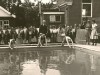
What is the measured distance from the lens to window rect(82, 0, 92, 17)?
38844mm

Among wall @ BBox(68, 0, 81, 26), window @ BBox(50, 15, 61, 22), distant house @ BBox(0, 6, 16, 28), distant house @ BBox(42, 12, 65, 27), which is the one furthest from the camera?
distant house @ BBox(0, 6, 16, 28)

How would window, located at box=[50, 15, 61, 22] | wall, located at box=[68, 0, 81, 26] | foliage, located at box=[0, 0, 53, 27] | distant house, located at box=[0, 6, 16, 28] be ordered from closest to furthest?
1. wall, located at box=[68, 0, 81, 26]
2. window, located at box=[50, 15, 61, 22]
3. distant house, located at box=[0, 6, 16, 28]
4. foliage, located at box=[0, 0, 53, 27]

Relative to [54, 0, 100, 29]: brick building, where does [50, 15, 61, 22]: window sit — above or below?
below

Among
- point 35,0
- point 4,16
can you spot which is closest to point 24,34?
point 4,16

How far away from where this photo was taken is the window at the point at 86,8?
3884 cm

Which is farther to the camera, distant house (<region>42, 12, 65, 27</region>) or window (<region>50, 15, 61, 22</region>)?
window (<region>50, 15, 61, 22</region>)

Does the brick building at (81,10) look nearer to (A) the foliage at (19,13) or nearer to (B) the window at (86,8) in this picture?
(B) the window at (86,8)

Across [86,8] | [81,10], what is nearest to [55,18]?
[81,10]

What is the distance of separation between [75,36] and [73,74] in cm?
1761

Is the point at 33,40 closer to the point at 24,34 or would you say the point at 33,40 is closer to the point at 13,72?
the point at 24,34

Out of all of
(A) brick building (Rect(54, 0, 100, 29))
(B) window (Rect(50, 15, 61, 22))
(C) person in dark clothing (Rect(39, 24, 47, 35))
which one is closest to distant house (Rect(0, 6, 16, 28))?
(B) window (Rect(50, 15, 61, 22))

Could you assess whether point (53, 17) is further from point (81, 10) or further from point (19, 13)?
point (81, 10)

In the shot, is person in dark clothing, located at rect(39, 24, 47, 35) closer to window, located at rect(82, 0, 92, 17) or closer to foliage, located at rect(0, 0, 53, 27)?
window, located at rect(82, 0, 92, 17)

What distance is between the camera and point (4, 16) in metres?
49.1
